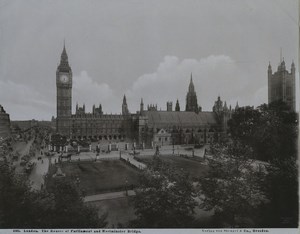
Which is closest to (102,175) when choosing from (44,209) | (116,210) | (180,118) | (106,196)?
(106,196)

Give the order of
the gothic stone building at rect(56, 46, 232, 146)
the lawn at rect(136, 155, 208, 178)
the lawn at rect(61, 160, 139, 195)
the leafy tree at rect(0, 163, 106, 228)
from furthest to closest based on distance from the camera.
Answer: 1. the gothic stone building at rect(56, 46, 232, 146)
2. the lawn at rect(136, 155, 208, 178)
3. the lawn at rect(61, 160, 139, 195)
4. the leafy tree at rect(0, 163, 106, 228)

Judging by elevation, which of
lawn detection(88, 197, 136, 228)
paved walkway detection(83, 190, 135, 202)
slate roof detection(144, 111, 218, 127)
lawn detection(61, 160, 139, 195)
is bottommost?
lawn detection(88, 197, 136, 228)

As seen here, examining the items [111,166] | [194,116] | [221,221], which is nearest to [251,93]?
Result: [221,221]

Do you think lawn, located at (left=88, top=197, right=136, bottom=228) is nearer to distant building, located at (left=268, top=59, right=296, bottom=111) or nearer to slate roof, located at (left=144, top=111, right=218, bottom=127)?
distant building, located at (left=268, top=59, right=296, bottom=111)

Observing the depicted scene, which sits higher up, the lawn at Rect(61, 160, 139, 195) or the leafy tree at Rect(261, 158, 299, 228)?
the leafy tree at Rect(261, 158, 299, 228)

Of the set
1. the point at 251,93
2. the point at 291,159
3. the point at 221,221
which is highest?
the point at 251,93

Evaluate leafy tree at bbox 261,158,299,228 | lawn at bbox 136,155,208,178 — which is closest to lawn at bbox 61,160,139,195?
lawn at bbox 136,155,208,178

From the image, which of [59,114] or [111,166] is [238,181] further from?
[59,114]
